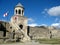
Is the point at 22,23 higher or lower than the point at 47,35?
higher

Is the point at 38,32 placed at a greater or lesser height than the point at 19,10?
lesser

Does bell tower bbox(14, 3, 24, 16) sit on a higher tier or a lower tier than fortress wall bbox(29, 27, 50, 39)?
higher

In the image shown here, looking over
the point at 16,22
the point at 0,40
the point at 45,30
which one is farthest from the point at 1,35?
the point at 45,30

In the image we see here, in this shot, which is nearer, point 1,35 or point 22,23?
point 1,35

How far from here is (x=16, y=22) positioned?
43.4 metres

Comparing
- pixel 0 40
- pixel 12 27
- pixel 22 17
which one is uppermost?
pixel 22 17

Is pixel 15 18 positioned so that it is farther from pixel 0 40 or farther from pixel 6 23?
pixel 0 40

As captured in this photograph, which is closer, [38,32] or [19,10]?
[19,10]

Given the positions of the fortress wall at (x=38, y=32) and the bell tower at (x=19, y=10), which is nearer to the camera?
the bell tower at (x=19, y=10)

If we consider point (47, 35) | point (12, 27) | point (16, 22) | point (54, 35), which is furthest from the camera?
point (54, 35)

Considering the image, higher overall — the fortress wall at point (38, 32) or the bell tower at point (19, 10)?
the bell tower at point (19, 10)

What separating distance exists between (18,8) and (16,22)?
373 centimetres

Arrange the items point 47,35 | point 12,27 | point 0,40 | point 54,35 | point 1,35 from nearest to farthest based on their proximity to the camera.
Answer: point 0,40 < point 1,35 < point 12,27 < point 47,35 < point 54,35

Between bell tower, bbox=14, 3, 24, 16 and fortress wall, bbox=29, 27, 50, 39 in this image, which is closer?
bell tower, bbox=14, 3, 24, 16
